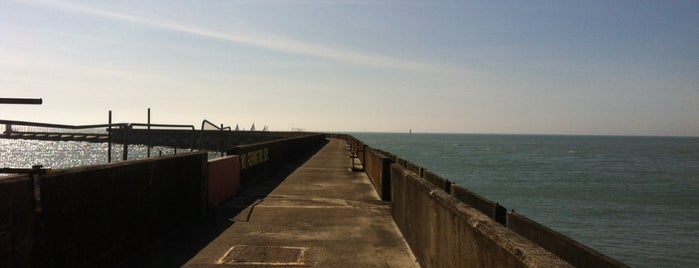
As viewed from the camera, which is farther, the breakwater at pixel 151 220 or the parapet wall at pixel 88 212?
the parapet wall at pixel 88 212

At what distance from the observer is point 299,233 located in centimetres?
977

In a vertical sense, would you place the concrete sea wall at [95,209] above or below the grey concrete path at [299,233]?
above

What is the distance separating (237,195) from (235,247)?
21.3 ft

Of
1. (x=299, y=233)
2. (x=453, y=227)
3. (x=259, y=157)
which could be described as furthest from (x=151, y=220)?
(x=259, y=157)

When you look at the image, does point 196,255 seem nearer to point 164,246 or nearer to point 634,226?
point 164,246

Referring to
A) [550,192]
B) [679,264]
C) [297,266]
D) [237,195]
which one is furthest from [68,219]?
[550,192]

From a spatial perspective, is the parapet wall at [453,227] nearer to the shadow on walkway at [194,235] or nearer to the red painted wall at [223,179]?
the shadow on walkway at [194,235]

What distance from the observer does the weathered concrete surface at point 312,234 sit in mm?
7785

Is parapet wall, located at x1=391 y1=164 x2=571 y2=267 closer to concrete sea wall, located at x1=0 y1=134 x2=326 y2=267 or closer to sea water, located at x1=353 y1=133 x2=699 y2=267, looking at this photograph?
concrete sea wall, located at x1=0 y1=134 x2=326 y2=267

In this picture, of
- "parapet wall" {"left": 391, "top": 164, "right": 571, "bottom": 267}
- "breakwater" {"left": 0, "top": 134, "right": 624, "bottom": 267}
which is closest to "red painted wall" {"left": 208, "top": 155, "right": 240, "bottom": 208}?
"breakwater" {"left": 0, "top": 134, "right": 624, "bottom": 267}

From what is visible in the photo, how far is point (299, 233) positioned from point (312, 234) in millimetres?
258

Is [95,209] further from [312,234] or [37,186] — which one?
[312,234]

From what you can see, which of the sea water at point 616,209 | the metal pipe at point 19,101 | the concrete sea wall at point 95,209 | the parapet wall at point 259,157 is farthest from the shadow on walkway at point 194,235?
the sea water at point 616,209

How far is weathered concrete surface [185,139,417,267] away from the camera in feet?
25.5
